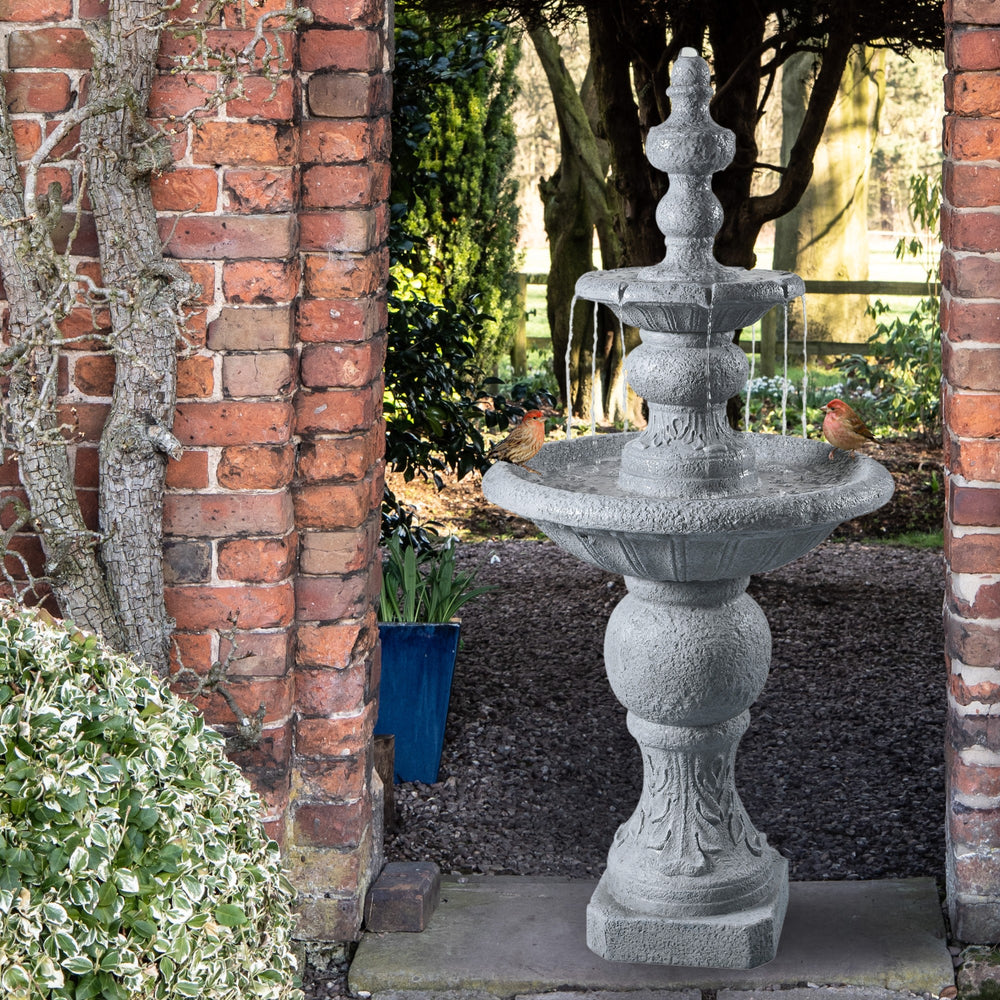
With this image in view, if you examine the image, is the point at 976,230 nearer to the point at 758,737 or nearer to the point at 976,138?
the point at 976,138

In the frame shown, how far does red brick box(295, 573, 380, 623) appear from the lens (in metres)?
3.18

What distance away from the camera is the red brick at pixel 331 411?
311cm

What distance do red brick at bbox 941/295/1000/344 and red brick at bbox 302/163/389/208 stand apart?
4.33 feet

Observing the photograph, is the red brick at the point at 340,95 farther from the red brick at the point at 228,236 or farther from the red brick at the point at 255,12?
the red brick at the point at 228,236

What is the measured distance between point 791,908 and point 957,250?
1659 millimetres

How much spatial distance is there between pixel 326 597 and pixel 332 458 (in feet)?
1.06

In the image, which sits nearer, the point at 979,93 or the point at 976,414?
the point at 979,93

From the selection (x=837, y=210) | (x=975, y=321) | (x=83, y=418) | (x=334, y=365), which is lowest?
(x=83, y=418)

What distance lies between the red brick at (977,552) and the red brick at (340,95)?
162 centimetres

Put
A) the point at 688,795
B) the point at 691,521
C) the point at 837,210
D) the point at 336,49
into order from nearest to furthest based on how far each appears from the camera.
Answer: the point at 691,521, the point at 336,49, the point at 688,795, the point at 837,210

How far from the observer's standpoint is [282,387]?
9.74 ft

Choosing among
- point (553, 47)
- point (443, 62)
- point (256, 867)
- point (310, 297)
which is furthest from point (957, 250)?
point (553, 47)

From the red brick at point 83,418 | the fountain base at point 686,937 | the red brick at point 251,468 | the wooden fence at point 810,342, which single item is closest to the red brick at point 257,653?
the red brick at point 251,468

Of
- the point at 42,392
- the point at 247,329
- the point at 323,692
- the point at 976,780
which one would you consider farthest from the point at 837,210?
the point at 42,392
